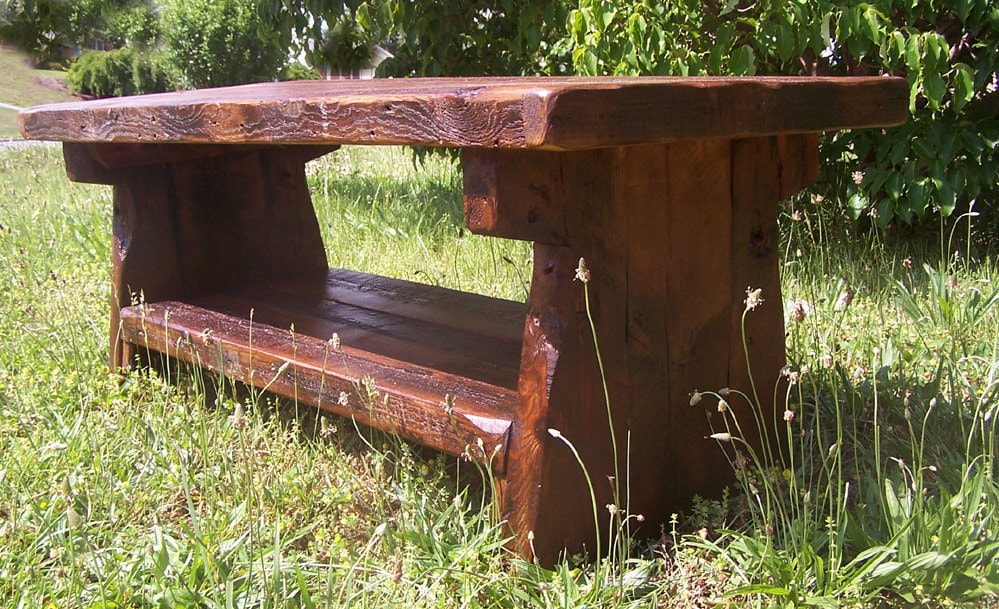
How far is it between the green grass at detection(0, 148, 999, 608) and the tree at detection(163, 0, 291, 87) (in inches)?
373

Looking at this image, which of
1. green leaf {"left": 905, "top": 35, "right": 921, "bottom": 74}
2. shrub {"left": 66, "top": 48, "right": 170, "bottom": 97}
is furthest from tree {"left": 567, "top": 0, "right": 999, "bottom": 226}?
shrub {"left": 66, "top": 48, "right": 170, "bottom": 97}

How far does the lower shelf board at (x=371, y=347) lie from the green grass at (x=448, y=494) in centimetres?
11

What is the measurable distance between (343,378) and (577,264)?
2.04ft

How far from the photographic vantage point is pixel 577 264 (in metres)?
1.53

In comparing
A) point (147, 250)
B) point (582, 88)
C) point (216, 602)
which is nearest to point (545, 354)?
point (582, 88)

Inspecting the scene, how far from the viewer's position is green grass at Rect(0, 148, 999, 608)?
Result: 1.52m

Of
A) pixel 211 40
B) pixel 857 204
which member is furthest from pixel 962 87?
pixel 211 40

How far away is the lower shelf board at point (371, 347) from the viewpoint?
1.75 m

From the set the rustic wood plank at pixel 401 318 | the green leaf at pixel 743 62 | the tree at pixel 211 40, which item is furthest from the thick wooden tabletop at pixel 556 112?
the tree at pixel 211 40

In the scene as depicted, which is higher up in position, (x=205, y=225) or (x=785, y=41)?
(x=785, y=41)

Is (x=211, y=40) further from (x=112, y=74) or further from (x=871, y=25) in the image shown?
(x=871, y=25)

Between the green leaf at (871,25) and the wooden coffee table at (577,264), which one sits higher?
the green leaf at (871,25)

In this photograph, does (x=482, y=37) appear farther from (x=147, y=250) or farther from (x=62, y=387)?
(x=62, y=387)

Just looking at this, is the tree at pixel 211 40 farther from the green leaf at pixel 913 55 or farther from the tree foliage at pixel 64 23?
the green leaf at pixel 913 55
